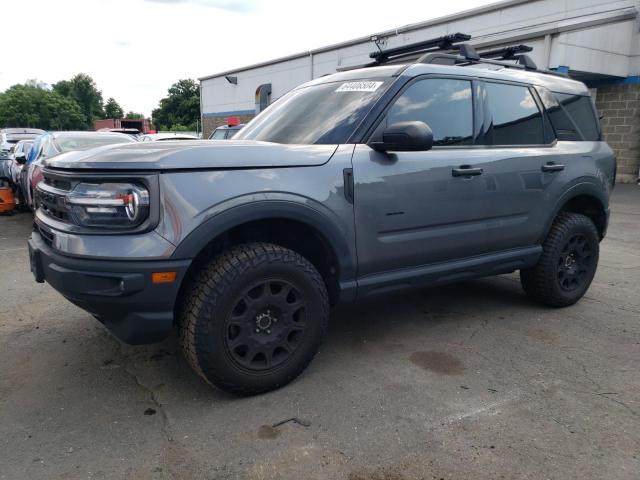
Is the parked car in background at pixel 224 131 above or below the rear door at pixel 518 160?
above

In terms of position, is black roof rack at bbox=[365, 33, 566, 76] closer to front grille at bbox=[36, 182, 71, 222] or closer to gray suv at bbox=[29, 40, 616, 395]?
gray suv at bbox=[29, 40, 616, 395]

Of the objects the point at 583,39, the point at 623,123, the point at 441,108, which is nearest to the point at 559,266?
the point at 441,108

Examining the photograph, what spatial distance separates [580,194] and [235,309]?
10.3 feet

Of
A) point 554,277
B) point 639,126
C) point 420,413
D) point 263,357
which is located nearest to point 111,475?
point 263,357

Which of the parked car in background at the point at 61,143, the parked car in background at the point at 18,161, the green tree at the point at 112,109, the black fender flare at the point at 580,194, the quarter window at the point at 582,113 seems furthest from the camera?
the green tree at the point at 112,109

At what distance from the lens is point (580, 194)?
13.9ft

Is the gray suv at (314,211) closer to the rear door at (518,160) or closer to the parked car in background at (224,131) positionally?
the rear door at (518,160)

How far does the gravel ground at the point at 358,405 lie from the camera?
226 cm

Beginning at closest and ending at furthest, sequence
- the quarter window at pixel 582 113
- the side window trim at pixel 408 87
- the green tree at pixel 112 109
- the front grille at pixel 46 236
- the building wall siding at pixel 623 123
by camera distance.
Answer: the front grille at pixel 46 236 < the side window trim at pixel 408 87 < the quarter window at pixel 582 113 < the building wall siding at pixel 623 123 < the green tree at pixel 112 109

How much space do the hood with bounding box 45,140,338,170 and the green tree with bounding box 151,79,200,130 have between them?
69.8 m

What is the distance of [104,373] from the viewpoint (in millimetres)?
3078

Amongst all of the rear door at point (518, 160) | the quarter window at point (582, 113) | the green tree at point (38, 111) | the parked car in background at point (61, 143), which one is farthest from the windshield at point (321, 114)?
the green tree at point (38, 111)

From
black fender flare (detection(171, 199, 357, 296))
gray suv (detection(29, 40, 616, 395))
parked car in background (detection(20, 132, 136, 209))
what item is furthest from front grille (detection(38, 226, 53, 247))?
parked car in background (detection(20, 132, 136, 209))

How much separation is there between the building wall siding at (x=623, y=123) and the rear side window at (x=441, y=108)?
41.8 ft
